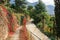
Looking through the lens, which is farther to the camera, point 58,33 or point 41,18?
point 41,18

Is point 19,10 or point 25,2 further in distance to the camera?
point 25,2

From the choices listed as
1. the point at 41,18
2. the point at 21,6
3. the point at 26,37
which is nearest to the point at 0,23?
the point at 26,37

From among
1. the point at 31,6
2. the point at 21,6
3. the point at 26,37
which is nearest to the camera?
the point at 26,37

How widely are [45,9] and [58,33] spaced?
25694mm

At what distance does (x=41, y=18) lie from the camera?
31594 millimetres

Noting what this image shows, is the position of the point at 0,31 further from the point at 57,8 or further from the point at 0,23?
the point at 57,8

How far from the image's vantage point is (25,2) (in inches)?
1442

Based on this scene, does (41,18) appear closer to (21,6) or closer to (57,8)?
(21,6)

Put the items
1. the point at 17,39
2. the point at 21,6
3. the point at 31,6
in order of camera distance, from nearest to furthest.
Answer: the point at 17,39, the point at 21,6, the point at 31,6

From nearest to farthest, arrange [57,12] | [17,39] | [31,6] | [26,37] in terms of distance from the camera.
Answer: [57,12] → [26,37] → [17,39] → [31,6]

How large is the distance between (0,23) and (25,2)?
2221 cm

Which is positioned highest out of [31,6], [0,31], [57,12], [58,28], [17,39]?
[57,12]


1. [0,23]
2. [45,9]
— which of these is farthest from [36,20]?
[0,23]

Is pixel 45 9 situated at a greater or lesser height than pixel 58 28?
lesser
